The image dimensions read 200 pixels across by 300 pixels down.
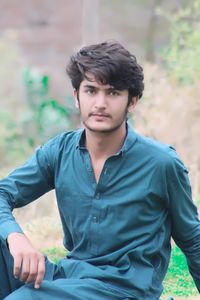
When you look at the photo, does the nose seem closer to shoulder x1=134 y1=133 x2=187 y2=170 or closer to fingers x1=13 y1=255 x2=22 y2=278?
shoulder x1=134 y1=133 x2=187 y2=170

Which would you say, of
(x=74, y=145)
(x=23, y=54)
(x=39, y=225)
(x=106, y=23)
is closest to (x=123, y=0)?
(x=106, y=23)

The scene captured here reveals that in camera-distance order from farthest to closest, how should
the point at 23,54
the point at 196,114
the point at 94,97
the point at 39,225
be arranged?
the point at 23,54, the point at 196,114, the point at 39,225, the point at 94,97

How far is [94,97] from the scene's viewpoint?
8.98 ft

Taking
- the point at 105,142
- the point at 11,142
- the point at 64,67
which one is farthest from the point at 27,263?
the point at 64,67

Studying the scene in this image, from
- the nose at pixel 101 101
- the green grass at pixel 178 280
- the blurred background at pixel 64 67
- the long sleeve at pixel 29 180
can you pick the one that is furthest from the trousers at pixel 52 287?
the blurred background at pixel 64 67

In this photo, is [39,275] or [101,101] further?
[101,101]

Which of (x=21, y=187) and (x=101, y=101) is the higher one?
(x=101, y=101)

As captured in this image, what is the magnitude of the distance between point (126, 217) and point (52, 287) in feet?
1.22

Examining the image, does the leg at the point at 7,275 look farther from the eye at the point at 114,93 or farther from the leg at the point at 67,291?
the eye at the point at 114,93

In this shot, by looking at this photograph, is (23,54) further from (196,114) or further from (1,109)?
(196,114)

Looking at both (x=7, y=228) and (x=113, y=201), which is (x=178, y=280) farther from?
(x=7, y=228)

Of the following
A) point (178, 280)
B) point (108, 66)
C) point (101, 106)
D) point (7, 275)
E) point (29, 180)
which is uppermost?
point (108, 66)

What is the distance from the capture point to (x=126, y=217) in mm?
2758

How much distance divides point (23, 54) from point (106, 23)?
231 centimetres
